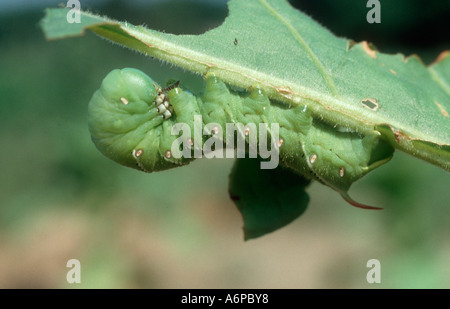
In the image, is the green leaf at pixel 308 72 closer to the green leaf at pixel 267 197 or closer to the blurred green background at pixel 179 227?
the green leaf at pixel 267 197

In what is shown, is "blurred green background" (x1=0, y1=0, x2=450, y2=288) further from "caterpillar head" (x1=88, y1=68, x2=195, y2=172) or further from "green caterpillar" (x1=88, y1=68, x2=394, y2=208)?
"caterpillar head" (x1=88, y1=68, x2=195, y2=172)

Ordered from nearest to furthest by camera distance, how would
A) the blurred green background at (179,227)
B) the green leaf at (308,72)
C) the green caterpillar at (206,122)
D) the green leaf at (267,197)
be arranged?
the green leaf at (308,72), the green caterpillar at (206,122), the green leaf at (267,197), the blurred green background at (179,227)

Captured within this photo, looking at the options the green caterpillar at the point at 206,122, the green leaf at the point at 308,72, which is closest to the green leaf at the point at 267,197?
the green caterpillar at the point at 206,122

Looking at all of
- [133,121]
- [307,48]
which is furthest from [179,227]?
[307,48]

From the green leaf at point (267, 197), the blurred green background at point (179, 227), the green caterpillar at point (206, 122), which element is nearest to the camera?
the green caterpillar at point (206, 122)

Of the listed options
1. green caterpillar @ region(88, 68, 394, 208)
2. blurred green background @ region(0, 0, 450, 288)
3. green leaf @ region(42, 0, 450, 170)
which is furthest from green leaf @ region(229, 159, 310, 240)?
blurred green background @ region(0, 0, 450, 288)

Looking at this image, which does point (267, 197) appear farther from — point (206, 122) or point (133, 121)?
point (133, 121)

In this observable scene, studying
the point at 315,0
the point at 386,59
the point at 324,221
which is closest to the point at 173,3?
the point at 315,0
